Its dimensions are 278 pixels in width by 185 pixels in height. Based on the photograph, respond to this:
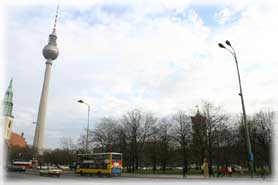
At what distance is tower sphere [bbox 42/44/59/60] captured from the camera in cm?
13288

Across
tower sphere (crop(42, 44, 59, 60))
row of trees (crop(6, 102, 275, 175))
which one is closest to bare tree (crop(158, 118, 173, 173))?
row of trees (crop(6, 102, 275, 175))

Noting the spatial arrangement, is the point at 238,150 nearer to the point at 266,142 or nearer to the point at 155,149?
the point at 266,142

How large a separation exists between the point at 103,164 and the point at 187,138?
64.0 feet

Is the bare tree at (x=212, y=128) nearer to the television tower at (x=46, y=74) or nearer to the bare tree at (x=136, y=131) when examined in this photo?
the bare tree at (x=136, y=131)

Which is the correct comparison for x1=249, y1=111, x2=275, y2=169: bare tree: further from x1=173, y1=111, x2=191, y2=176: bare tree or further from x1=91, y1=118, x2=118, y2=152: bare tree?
x1=91, y1=118, x2=118, y2=152: bare tree

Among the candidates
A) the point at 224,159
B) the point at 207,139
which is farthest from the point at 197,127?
the point at 224,159

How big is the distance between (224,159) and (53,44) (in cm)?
11304

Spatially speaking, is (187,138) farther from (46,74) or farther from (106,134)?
(46,74)

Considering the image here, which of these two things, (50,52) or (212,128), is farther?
(50,52)

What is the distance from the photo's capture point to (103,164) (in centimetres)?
3503

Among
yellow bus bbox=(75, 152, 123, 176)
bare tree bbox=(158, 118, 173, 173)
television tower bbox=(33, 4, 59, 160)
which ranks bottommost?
yellow bus bbox=(75, 152, 123, 176)

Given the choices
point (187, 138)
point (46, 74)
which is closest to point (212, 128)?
point (187, 138)

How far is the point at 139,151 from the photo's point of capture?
55.1 m

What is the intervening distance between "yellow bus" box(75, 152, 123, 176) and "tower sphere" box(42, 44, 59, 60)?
105m
